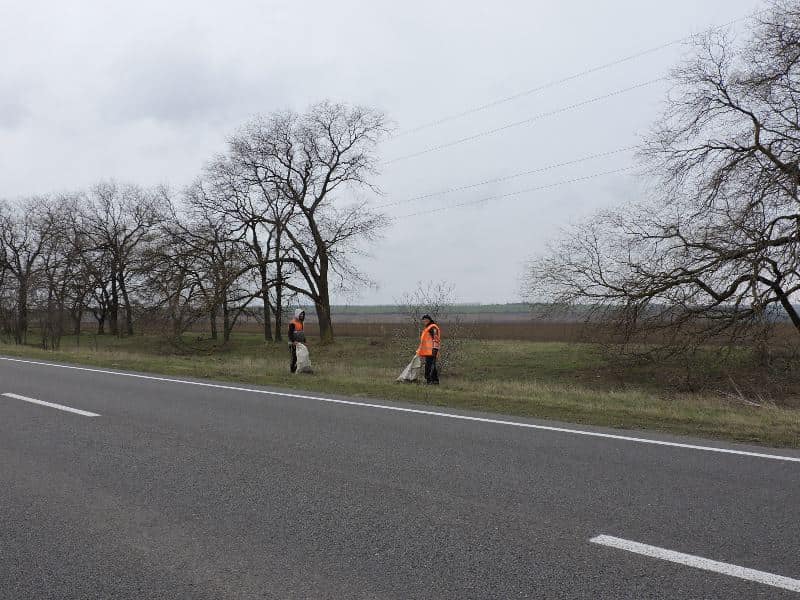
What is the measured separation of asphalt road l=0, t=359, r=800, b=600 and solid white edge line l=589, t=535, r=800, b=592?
0.04m

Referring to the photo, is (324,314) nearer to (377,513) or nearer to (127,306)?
(127,306)

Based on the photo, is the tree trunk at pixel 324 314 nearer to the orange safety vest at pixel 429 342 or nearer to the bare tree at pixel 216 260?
the bare tree at pixel 216 260

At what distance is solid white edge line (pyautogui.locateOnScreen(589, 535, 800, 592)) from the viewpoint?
377 cm

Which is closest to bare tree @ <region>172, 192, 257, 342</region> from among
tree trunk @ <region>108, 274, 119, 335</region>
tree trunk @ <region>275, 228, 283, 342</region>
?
tree trunk @ <region>275, 228, 283, 342</region>

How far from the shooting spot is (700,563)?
4.04m

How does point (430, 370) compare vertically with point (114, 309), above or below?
below

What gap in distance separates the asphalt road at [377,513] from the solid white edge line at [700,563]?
0.12 ft

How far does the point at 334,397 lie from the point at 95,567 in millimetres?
8222

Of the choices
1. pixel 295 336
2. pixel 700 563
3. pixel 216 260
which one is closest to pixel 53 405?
pixel 295 336

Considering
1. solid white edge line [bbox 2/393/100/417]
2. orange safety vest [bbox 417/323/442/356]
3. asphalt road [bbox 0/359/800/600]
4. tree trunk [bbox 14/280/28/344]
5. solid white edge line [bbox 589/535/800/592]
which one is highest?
tree trunk [bbox 14/280/28/344]

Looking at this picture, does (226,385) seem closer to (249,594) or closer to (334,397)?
(334,397)

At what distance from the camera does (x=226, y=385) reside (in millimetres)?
14219

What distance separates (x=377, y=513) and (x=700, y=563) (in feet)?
7.26

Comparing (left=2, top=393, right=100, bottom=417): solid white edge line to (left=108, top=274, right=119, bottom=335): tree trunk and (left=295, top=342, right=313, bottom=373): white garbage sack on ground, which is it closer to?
(left=295, top=342, right=313, bottom=373): white garbage sack on ground
